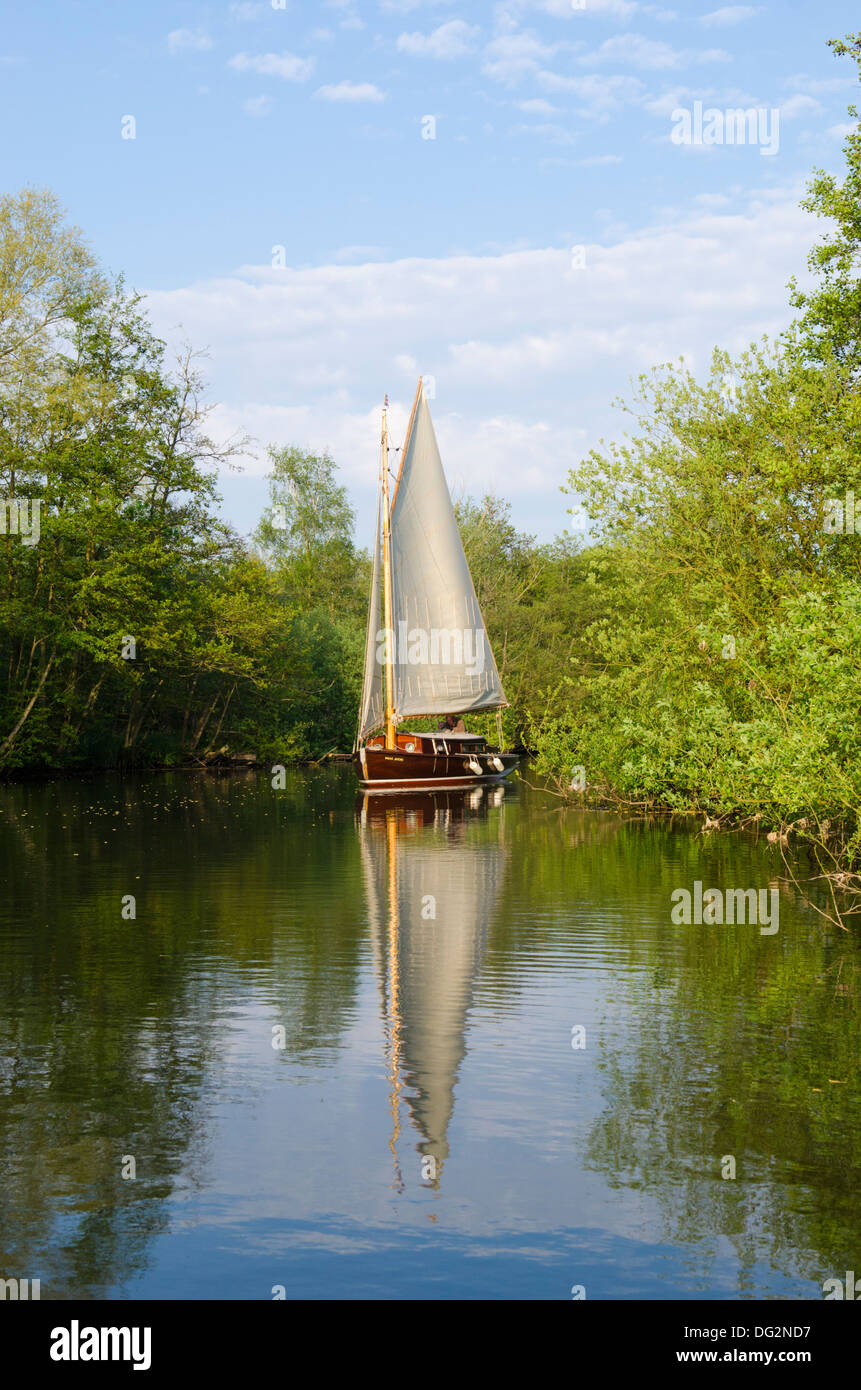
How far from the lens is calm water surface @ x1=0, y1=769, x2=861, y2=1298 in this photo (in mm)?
6000

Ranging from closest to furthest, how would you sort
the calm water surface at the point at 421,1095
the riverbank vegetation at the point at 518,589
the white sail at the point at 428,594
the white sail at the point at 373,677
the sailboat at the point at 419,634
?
the calm water surface at the point at 421,1095 < the riverbank vegetation at the point at 518,589 < the white sail at the point at 373,677 < the sailboat at the point at 419,634 < the white sail at the point at 428,594

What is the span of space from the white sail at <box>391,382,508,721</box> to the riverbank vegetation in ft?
14.0

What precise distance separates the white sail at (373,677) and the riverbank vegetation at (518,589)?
20.9 feet

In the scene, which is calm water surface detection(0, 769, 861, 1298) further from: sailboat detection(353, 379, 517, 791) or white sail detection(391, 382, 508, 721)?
white sail detection(391, 382, 508, 721)

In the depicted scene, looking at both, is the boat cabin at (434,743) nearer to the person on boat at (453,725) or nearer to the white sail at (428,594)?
the person on boat at (453,725)

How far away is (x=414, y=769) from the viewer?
135 feet

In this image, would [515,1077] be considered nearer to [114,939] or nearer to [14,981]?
[14,981]

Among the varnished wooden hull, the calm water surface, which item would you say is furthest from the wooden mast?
the calm water surface

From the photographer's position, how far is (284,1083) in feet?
28.7

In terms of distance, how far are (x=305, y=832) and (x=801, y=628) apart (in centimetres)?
1470

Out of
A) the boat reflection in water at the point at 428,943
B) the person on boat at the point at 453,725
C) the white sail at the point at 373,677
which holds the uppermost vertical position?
the white sail at the point at 373,677

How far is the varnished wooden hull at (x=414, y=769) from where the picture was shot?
130 feet

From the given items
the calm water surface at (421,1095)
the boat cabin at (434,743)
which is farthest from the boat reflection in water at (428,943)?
the boat cabin at (434,743)

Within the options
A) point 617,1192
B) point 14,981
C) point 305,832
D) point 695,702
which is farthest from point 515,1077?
point 305,832
